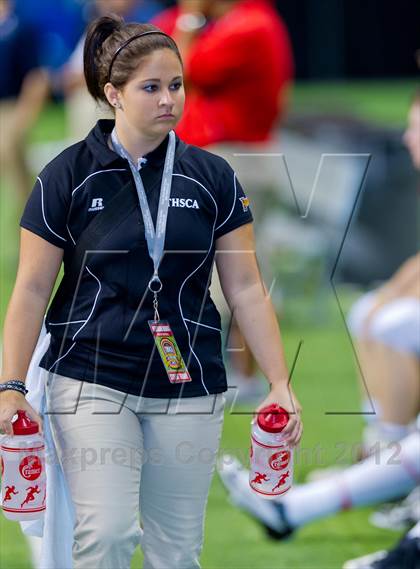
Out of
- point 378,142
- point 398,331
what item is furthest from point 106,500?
point 378,142

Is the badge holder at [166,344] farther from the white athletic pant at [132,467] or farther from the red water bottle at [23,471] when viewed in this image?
the red water bottle at [23,471]

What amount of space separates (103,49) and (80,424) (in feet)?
3.17

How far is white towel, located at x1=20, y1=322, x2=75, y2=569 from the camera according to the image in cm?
337

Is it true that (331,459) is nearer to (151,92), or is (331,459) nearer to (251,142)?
(251,142)

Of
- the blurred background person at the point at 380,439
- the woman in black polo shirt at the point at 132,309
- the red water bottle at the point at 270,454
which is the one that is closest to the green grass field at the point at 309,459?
the blurred background person at the point at 380,439

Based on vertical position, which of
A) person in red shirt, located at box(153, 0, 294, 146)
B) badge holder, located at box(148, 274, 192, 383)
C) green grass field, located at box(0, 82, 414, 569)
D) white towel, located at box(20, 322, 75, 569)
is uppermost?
person in red shirt, located at box(153, 0, 294, 146)

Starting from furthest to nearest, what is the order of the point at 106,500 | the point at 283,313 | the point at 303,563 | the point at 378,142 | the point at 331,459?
the point at 378,142, the point at 283,313, the point at 331,459, the point at 303,563, the point at 106,500

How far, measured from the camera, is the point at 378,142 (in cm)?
988

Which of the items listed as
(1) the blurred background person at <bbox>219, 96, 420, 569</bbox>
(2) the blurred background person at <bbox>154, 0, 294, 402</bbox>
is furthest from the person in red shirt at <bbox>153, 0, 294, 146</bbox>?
(1) the blurred background person at <bbox>219, 96, 420, 569</bbox>

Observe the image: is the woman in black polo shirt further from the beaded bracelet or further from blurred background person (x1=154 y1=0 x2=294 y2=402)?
blurred background person (x1=154 y1=0 x2=294 y2=402)

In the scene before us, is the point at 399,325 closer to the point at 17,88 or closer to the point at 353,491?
the point at 353,491

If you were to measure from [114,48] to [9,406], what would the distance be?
941 mm

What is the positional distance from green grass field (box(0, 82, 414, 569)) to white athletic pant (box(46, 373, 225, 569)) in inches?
43.2

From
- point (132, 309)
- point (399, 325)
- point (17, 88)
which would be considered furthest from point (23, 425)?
point (17, 88)
